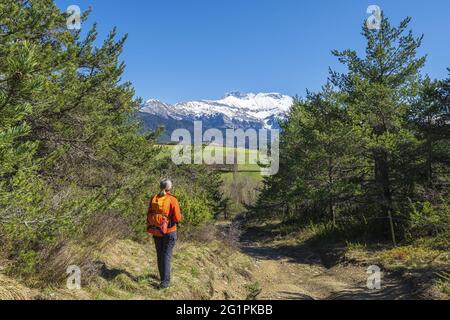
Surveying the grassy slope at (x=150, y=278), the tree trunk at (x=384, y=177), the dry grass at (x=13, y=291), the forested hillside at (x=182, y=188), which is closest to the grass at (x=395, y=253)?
the forested hillside at (x=182, y=188)

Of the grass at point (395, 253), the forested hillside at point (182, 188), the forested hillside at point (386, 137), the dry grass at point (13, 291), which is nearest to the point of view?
the dry grass at point (13, 291)

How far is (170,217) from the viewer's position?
26.1 ft

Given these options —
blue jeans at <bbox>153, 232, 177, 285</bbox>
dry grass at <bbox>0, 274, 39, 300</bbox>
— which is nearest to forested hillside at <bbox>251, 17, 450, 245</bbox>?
blue jeans at <bbox>153, 232, 177, 285</bbox>

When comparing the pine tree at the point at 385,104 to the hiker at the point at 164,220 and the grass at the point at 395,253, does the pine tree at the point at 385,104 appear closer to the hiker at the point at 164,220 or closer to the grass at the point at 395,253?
the grass at the point at 395,253

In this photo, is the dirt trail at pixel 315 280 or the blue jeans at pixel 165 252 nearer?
the blue jeans at pixel 165 252

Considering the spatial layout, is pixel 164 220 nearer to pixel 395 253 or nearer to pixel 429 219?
pixel 429 219

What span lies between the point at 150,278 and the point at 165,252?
1065 mm

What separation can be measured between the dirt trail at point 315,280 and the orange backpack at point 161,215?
3.99 m

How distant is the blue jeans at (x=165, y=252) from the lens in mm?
7930

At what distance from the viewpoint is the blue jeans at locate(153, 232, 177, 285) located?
26.0 ft

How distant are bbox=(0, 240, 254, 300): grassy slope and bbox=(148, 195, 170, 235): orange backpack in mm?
1296

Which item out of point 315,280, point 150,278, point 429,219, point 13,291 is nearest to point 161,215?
point 150,278
